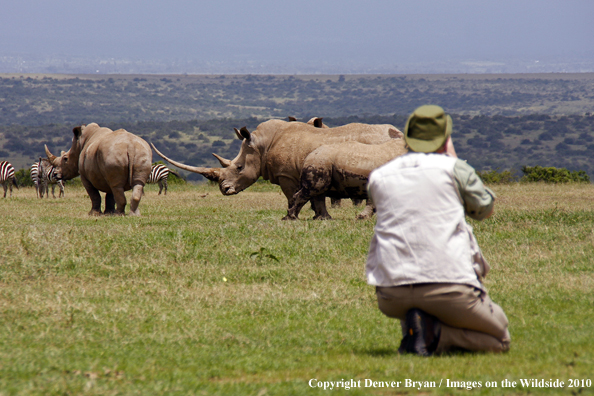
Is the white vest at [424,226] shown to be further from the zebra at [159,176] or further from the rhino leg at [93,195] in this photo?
the zebra at [159,176]

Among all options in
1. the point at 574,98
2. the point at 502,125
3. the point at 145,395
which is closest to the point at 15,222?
the point at 145,395

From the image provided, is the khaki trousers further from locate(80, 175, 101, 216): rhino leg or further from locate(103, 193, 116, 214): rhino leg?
locate(103, 193, 116, 214): rhino leg

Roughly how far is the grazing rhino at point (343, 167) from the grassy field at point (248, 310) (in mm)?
635

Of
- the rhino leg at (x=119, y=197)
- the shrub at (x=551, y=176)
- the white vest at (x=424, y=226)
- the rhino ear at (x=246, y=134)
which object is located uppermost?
the white vest at (x=424, y=226)

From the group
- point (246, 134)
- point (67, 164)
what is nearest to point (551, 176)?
point (246, 134)

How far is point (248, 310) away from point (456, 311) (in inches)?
100

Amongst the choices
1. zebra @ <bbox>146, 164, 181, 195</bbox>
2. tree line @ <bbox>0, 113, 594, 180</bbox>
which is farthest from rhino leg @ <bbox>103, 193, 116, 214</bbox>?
tree line @ <bbox>0, 113, 594, 180</bbox>

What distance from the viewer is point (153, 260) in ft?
29.2

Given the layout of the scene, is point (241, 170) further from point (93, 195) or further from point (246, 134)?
point (93, 195)

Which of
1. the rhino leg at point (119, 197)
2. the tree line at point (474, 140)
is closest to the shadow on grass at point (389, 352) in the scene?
the rhino leg at point (119, 197)

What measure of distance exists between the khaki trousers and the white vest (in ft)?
0.22

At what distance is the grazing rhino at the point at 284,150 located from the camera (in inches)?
536

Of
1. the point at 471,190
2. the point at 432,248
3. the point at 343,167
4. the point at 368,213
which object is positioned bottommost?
the point at 368,213

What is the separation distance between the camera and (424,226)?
15.4 feet
